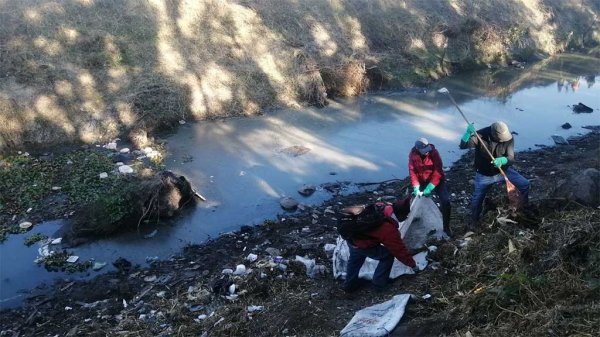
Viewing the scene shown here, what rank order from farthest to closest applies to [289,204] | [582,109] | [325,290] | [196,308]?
[582,109] → [289,204] → [196,308] → [325,290]

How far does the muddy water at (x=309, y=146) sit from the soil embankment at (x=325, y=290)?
2.01 feet

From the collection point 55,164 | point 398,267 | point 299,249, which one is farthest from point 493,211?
point 55,164

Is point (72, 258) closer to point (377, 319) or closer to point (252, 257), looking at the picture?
point (252, 257)

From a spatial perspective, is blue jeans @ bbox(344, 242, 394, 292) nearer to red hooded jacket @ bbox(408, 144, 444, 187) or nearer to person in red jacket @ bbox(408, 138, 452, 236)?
person in red jacket @ bbox(408, 138, 452, 236)

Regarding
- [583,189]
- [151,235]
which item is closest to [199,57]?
[151,235]

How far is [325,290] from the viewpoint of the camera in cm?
533

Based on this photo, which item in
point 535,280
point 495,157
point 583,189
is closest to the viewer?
point 535,280

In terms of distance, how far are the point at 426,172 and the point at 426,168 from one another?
5cm

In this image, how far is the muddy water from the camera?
7.41 m

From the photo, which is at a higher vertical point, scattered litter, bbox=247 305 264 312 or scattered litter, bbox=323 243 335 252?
scattered litter, bbox=247 305 264 312

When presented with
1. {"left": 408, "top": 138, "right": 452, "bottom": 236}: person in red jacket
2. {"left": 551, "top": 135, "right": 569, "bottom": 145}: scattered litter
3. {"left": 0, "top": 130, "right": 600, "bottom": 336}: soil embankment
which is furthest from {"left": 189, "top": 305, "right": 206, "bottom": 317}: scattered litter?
{"left": 551, "top": 135, "right": 569, "bottom": 145}: scattered litter

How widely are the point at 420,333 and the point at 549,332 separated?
97cm

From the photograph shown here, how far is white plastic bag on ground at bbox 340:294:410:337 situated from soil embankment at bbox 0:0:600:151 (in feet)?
24.7

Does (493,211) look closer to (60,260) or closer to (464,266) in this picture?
(464,266)
